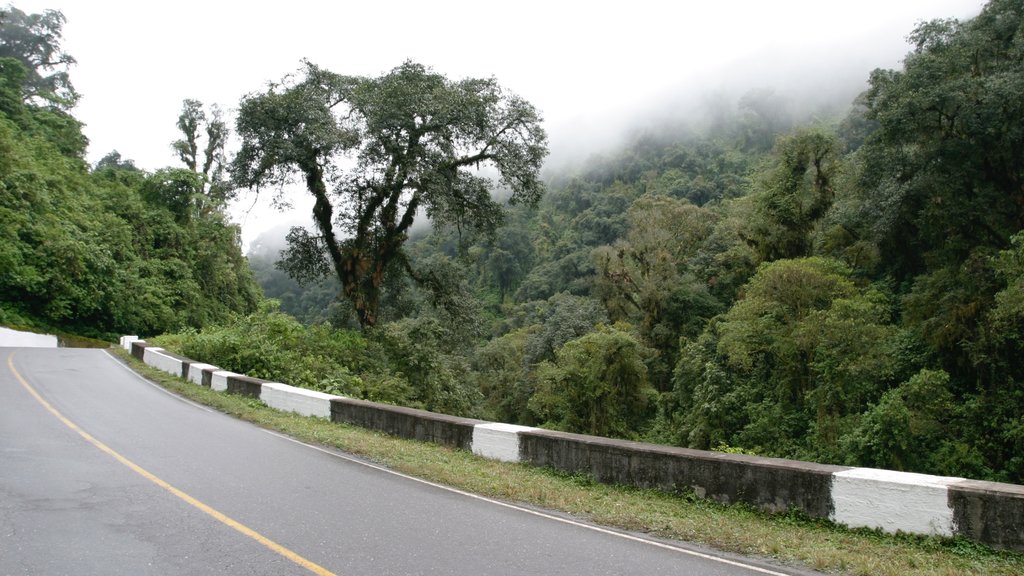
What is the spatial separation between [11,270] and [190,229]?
783 inches

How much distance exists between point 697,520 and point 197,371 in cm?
1587

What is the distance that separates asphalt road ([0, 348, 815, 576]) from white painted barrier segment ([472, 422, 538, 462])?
1725mm

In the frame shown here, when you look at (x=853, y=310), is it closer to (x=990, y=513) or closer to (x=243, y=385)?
(x=990, y=513)

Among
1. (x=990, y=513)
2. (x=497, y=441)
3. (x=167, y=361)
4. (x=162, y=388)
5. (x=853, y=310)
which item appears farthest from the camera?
(x=853, y=310)

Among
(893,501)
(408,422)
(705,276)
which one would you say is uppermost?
(705,276)

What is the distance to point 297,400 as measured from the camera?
45.6 feet

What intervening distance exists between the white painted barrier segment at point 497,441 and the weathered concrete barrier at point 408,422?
0.18 m

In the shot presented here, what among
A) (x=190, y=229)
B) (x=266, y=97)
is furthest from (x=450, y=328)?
(x=190, y=229)

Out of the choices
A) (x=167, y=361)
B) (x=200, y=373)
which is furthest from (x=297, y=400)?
(x=167, y=361)

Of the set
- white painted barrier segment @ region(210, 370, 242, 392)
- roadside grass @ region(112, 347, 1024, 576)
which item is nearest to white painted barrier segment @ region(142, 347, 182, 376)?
white painted barrier segment @ region(210, 370, 242, 392)

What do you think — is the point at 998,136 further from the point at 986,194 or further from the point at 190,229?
the point at 190,229

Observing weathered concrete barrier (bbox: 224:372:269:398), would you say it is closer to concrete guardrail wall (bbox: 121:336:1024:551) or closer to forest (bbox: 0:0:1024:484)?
forest (bbox: 0:0:1024:484)

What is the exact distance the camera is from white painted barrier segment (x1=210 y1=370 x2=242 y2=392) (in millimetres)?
16750

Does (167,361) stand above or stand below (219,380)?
above
